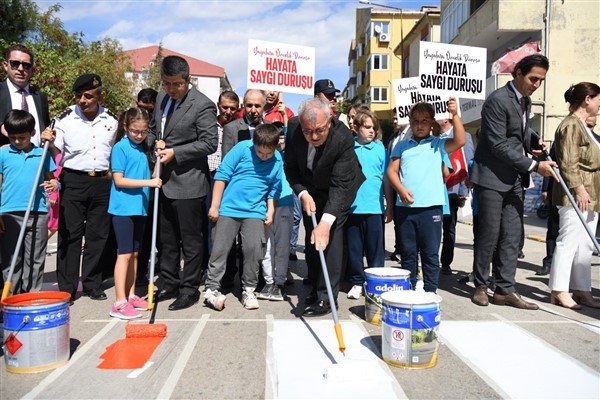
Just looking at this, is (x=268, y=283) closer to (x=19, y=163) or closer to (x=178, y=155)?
(x=178, y=155)

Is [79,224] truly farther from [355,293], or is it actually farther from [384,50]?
[384,50]

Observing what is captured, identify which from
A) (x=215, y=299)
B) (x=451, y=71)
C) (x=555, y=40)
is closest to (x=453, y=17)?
(x=555, y=40)

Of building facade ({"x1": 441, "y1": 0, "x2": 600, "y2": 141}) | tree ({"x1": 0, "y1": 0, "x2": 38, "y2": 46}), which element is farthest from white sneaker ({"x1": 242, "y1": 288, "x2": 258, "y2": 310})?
building facade ({"x1": 441, "y1": 0, "x2": 600, "y2": 141})

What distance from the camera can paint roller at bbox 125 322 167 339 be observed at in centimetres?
396

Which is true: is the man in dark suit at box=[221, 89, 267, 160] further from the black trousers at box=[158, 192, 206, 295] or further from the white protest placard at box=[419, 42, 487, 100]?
the white protest placard at box=[419, 42, 487, 100]

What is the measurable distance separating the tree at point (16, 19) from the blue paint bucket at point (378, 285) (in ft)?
57.1

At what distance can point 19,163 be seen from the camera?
183 inches

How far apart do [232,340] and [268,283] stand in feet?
4.72

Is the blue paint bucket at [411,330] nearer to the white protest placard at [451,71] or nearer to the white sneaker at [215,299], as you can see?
the white sneaker at [215,299]

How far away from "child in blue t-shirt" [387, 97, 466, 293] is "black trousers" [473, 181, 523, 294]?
446 mm

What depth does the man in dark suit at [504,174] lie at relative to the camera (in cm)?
499

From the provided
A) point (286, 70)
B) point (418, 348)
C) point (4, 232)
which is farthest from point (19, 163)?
point (418, 348)

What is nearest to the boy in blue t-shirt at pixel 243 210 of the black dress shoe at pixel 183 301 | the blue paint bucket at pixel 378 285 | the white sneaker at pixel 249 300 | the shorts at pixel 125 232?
the white sneaker at pixel 249 300

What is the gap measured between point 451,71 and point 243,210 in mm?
2761
